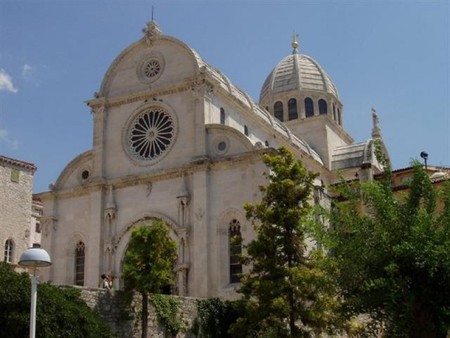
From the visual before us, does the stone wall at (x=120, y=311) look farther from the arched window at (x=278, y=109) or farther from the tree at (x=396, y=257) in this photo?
the arched window at (x=278, y=109)

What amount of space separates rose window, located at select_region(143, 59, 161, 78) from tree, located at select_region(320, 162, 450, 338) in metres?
23.6

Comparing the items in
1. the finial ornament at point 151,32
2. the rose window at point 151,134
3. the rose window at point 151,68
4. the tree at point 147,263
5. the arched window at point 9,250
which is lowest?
the tree at point 147,263

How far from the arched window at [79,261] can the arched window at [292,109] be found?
23.4 metres

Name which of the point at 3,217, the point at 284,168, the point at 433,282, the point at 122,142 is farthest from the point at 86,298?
the point at 3,217

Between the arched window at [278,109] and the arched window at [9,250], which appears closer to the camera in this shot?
the arched window at [9,250]

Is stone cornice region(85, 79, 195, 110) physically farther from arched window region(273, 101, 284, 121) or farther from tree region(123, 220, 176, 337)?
arched window region(273, 101, 284, 121)

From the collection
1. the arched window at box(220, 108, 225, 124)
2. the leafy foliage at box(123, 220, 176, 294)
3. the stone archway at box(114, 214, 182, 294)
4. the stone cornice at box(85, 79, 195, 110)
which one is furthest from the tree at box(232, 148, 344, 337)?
the stone cornice at box(85, 79, 195, 110)

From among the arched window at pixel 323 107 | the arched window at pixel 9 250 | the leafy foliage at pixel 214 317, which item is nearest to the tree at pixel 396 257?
the leafy foliage at pixel 214 317

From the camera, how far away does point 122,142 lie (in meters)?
40.9

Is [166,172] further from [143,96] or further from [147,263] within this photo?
[147,263]

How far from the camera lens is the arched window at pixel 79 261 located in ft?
131

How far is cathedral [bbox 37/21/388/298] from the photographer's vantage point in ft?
117

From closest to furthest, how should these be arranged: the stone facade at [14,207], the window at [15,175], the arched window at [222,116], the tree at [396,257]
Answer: the tree at [396,257], the arched window at [222,116], the stone facade at [14,207], the window at [15,175]

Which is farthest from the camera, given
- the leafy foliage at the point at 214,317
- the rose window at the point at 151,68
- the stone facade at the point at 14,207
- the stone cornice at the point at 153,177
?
the stone facade at the point at 14,207
